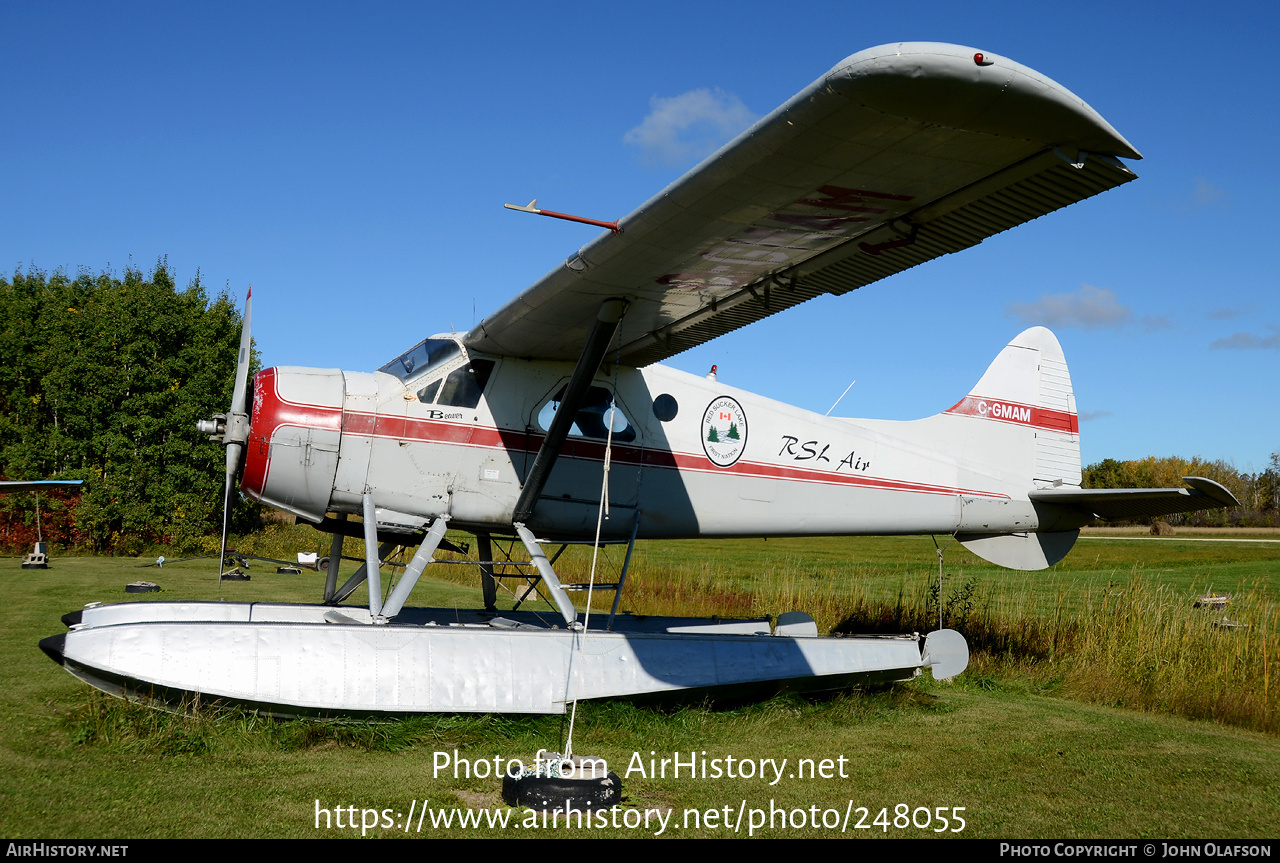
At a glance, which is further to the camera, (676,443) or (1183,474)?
(1183,474)

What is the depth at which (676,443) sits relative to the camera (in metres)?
8.43

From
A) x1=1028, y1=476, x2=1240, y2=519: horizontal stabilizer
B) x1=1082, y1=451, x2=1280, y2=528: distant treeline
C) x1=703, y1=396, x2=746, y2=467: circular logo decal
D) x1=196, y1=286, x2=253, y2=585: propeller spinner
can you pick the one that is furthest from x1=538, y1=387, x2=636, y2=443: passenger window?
x1=1082, y1=451, x2=1280, y2=528: distant treeline

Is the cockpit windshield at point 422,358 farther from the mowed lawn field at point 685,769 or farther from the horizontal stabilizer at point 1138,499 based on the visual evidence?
the horizontal stabilizer at point 1138,499

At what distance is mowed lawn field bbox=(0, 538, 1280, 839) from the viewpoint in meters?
4.40

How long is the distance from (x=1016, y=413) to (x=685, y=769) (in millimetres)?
6594

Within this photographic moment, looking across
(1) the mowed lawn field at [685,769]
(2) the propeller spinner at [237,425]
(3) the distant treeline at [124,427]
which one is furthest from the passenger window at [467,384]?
(3) the distant treeline at [124,427]

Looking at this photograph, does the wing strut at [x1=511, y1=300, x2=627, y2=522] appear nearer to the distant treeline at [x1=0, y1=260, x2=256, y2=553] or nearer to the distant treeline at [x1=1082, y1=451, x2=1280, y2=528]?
the distant treeline at [x1=0, y1=260, x2=256, y2=553]

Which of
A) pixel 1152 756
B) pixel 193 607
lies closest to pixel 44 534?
pixel 193 607

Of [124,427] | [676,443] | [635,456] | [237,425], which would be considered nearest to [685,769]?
[635,456]

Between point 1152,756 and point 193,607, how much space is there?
775cm

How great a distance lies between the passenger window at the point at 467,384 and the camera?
780 cm

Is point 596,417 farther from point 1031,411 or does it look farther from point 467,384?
point 1031,411

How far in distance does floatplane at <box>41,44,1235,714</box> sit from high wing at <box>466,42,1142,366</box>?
0.06ft
